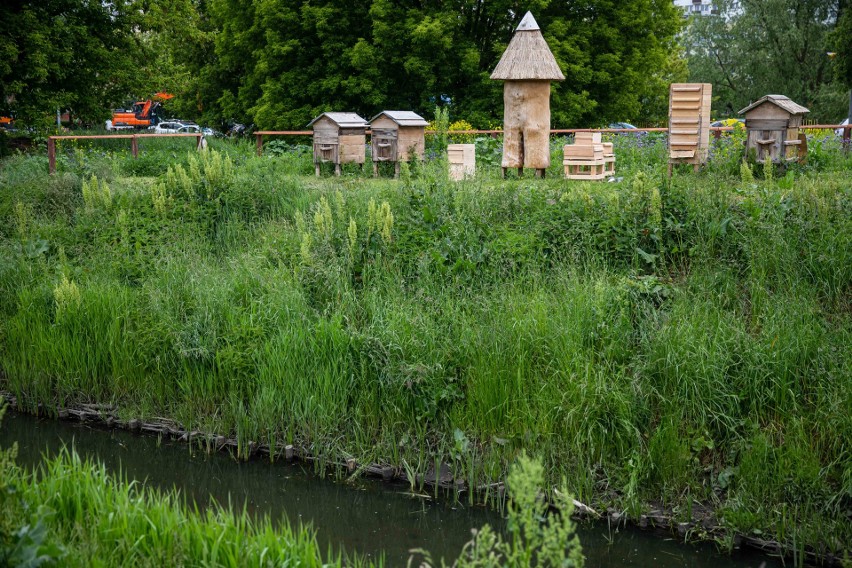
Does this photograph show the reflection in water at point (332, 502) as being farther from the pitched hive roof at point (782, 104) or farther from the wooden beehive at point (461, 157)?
the pitched hive roof at point (782, 104)

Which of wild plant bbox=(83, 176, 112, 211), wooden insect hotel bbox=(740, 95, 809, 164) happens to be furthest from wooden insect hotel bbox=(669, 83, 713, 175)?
wild plant bbox=(83, 176, 112, 211)

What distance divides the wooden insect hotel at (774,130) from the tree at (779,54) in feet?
104

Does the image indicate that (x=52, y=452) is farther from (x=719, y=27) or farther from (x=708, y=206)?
(x=719, y=27)

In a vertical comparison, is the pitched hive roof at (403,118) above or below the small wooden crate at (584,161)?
above

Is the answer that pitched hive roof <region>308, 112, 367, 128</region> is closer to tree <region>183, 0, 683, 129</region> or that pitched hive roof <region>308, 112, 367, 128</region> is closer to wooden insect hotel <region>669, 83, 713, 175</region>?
wooden insect hotel <region>669, 83, 713, 175</region>

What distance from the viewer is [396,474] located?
852 cm

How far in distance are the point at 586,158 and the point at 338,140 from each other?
200 inches

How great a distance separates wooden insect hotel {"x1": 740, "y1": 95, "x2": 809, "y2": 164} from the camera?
556 inches

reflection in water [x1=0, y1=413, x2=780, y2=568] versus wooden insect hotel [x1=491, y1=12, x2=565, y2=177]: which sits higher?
wooden insect hotel [x1=491, y1=12, x2=565, y2=177]

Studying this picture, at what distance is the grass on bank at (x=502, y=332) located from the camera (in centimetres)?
783

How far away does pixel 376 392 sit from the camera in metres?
9.01

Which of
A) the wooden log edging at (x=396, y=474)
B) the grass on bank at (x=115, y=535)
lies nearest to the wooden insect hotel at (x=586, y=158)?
the wooden log edging at (x=396, y=474)

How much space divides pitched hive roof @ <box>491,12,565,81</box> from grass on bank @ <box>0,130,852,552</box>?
2.98m

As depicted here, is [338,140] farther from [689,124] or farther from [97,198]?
[689,124]
